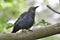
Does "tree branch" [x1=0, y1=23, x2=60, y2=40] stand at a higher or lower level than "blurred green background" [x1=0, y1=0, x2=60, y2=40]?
lower

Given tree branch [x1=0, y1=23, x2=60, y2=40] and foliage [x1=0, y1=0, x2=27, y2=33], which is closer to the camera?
tree branch [x1=0, y1=23, x2=60, y2=40]

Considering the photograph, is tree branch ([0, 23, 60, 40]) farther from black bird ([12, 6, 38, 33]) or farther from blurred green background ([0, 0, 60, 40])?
blurred green background ([0, 0, 60, 40])

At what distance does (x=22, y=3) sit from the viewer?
1.00 meters

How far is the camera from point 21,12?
0.98 meters

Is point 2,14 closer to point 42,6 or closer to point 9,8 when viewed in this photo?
point 9,8

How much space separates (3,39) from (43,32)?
6.6 inches

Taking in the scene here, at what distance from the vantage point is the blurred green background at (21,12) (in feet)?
3.20

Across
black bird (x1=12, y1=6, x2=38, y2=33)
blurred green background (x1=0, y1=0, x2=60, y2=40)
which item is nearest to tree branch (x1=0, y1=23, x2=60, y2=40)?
black bird (x1=12, y1=6, x2=38, y2=33)

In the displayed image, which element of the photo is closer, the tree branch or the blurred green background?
the tree branch

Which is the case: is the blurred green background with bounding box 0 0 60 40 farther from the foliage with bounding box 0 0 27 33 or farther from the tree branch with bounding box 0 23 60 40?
the tree branch with bounding box 0 23 60 40

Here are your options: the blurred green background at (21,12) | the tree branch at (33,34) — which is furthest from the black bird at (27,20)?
the blurred green background at (21,12)

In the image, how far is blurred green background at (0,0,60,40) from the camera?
976 millimetres

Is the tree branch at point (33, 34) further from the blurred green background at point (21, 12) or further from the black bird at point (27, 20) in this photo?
the blurred green background at point (21, 12)

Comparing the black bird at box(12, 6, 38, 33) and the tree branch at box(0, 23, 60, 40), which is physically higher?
the black bird at box(12, 6, 38, 33)
